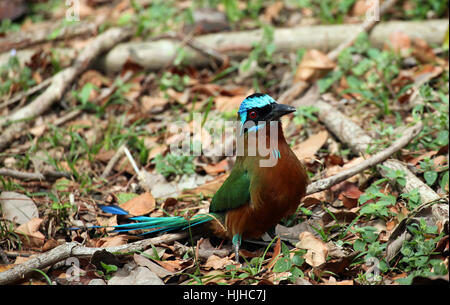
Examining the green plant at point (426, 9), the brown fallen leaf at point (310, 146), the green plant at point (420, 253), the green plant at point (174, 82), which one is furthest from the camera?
the green plant at point (426, 9)

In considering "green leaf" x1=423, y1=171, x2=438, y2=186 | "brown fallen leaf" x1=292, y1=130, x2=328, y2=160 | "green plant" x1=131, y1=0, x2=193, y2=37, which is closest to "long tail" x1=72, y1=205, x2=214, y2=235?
"brown fallen leaf" x1=292, y1=130, x2=328, y2=160

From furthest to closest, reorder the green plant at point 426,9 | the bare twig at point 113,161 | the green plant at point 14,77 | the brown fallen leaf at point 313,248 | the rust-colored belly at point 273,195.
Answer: the green plant at point 426,9
the green plant at point 14,77
the bare twig at point 113,161
the rust-colored belly at point 273,195
the brown fallen leaf at point 313,248

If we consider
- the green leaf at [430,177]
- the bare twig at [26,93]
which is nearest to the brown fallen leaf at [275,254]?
the green leaf at [430,177]

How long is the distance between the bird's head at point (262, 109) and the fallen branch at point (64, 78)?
3125 millimetres

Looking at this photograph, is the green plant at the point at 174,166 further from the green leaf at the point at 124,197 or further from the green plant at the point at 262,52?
the green plant at the point at 262,52

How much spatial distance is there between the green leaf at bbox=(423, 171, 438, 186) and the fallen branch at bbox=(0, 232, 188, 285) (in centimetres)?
223

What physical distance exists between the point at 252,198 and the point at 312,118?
1832 mm

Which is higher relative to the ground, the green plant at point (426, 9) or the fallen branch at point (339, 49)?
the green plant at point (426, 9)

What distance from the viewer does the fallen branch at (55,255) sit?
333 cm

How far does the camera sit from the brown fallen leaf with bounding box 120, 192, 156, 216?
4.41 m

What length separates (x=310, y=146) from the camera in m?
4.87

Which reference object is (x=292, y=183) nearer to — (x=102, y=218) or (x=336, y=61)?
(x=102, y=218)
